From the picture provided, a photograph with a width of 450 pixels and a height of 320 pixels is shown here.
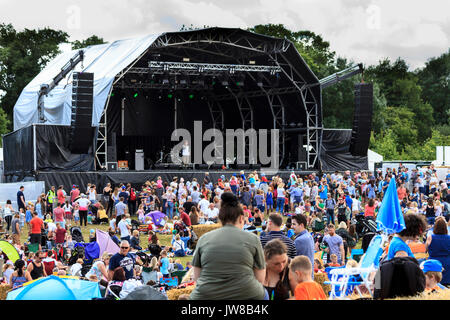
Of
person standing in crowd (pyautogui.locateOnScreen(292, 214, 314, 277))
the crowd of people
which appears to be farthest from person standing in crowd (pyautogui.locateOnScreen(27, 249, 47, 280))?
person standing in crowd (pyautogui.locateOnScreen(292, 214, 314, 277))

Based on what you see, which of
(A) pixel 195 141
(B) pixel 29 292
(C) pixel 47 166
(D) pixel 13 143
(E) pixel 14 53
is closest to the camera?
(B) pixel 29 292

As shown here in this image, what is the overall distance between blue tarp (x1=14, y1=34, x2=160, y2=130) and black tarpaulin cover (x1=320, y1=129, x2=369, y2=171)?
9.95 m

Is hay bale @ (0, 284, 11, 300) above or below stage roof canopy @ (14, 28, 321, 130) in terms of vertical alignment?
below

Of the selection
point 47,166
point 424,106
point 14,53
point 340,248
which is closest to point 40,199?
point 47,166

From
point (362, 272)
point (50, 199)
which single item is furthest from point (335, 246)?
point (50, 199)

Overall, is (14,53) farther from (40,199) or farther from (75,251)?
(75,251)

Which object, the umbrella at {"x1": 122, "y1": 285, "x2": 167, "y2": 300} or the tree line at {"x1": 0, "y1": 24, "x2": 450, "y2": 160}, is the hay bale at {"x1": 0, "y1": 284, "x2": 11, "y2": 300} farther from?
the tree line at {"x1": 0, "y1": 24, "x2": 450, "y2": 160}

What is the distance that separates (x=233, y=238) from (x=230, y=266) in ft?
0.58

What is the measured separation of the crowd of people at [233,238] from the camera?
432cm

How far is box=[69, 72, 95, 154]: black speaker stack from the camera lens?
80.3 feet

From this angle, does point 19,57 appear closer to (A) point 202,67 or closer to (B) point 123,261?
(A) point 202,67
